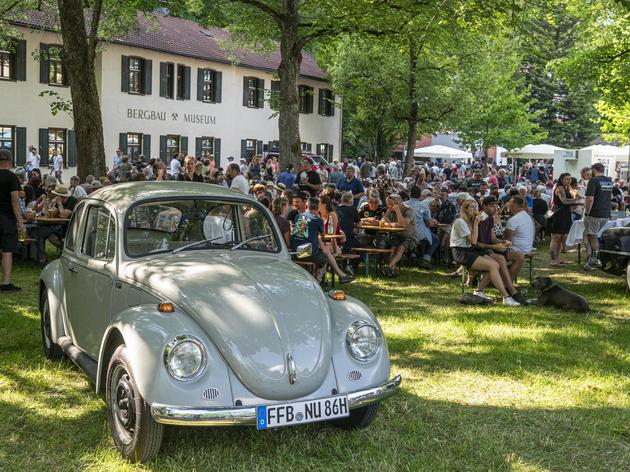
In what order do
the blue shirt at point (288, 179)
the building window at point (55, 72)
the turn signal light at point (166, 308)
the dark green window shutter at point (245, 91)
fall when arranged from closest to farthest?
the turn signal light at point (166, 308), the blue shirt at point (288, 179), the building window at point (55, 72), the dark green window shutter at point (245, 91)

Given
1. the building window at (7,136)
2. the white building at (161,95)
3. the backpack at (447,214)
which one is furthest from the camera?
the white building at (161,95)

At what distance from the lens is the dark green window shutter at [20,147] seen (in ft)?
99.1

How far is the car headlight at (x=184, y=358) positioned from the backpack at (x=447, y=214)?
11.3 meters

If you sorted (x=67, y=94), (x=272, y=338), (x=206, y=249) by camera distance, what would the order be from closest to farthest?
(x=272, y=338) → (x=206, y=249) → (x=67, y=94)

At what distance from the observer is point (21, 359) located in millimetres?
7438

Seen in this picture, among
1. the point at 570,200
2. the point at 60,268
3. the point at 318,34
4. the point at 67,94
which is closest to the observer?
the point at 60,268

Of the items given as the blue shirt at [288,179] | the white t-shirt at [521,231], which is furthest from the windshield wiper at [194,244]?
the blue shirt at [288,179]

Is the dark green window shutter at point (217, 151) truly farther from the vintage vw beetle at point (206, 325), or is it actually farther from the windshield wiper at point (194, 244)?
the windshield wiper at point (194, 244)

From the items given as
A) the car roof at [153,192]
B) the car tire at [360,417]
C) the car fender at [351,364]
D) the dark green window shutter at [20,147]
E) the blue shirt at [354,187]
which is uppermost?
the dark green window shutter at [20,147]

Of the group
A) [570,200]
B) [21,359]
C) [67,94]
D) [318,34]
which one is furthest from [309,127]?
[21,359]

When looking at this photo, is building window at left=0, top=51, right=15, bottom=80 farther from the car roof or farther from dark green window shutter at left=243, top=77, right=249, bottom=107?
the car roof

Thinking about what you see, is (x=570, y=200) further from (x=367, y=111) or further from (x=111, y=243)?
(x=367, y=111)

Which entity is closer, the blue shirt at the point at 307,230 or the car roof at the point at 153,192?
the car roof at the point at 153,192

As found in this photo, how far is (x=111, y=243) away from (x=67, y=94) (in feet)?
91.0
